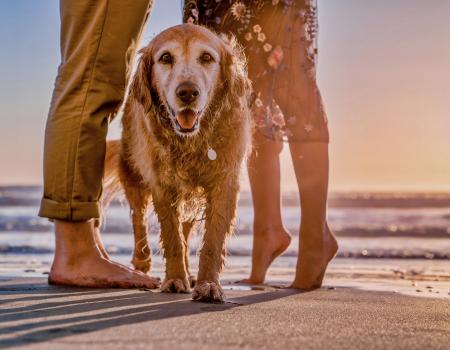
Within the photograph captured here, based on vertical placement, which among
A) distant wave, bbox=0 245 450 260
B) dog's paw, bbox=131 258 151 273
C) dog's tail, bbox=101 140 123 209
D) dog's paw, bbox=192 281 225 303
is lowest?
distant wave, bbox=0 245 450 260

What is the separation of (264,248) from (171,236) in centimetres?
85

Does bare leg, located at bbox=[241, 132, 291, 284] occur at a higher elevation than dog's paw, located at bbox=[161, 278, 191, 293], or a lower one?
higher

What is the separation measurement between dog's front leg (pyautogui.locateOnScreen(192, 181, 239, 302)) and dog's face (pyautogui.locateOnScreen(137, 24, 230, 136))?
347 mm

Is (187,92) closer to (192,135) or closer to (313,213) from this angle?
(192,135)

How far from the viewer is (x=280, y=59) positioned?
12.1 feet

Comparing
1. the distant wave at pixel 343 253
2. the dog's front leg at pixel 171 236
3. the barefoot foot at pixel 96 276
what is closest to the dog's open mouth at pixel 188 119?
the dog's front leg at pixel 171 236

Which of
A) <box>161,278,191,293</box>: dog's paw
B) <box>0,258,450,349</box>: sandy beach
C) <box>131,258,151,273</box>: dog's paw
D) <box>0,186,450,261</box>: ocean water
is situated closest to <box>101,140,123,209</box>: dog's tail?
<box>0,186,450,261</box>: ocean water

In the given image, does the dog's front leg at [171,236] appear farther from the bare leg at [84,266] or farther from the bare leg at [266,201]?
the bare leg at [266,201]

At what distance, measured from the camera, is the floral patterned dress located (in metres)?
3.66

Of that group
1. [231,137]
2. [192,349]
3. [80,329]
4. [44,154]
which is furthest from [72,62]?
[192,349]

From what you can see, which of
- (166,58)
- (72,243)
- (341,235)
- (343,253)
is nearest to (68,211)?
(72,243)

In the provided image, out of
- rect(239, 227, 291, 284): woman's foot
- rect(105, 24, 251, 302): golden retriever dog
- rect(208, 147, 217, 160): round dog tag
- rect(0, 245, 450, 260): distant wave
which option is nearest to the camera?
rect(105, 24, 251, 302): golden retriever dog

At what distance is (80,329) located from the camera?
66.9 inches

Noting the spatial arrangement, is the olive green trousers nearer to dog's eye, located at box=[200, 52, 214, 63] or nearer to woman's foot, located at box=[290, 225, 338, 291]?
dog's eye, located at box=[200, 52, 214, 63]
